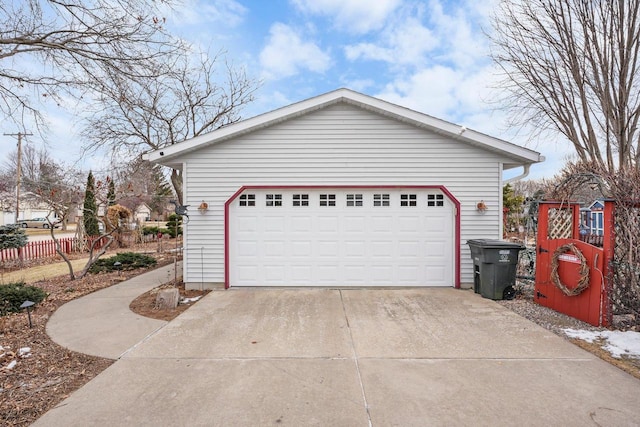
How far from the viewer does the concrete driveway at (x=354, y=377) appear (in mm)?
2611

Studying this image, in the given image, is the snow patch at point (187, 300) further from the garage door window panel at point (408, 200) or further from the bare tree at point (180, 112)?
the bare tree at point (180, 112)

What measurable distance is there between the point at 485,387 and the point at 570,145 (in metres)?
11.0

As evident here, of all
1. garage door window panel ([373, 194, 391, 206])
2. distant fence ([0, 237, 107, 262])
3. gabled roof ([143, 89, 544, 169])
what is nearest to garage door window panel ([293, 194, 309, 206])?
garage door window panel ([373, 194, 391, 206])

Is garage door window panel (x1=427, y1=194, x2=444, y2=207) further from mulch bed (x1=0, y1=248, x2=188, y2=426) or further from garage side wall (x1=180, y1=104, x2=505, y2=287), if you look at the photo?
mulch bed (x1=0, y1=248, x2=188, y2=426)

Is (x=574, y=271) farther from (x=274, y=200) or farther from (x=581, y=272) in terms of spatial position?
(x=274, y=200)

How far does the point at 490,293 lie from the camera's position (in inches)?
242

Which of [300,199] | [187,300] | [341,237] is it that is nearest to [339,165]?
[300,199]

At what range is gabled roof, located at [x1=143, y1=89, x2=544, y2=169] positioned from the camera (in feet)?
21.7

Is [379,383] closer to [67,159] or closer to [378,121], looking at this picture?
[378,121]

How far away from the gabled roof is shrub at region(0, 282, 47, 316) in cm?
307

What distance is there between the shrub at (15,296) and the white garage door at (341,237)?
330 centimetres

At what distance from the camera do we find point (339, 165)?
6.95m

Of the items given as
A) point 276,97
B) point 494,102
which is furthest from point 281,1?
point 494,102

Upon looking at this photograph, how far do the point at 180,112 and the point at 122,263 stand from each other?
7.87m
